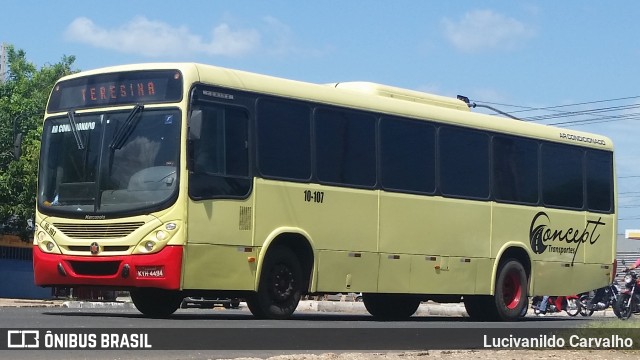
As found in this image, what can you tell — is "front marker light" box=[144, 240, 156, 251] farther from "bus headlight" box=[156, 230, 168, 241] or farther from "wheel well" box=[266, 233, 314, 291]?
"wheel well" box=[266, 233, 314, 291]

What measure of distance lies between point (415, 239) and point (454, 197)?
126 cm

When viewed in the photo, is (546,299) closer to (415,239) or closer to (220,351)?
(415,239)

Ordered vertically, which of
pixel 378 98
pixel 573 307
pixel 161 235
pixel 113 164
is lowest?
pixel 573 307

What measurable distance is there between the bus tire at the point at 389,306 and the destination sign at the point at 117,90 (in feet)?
23.0

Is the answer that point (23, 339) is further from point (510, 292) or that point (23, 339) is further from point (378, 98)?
point (510, 292)

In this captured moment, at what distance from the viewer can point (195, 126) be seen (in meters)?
16.4

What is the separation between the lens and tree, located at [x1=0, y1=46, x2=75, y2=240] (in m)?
56.6

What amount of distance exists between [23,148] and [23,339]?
48.2m

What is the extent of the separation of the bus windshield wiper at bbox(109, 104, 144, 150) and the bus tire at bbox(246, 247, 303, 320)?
2.53 metres

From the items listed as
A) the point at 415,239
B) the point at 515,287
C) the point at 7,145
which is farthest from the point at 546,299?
the point at 7,145

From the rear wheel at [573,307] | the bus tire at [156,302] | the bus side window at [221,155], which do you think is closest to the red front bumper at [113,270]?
the bus side window at [221,155]

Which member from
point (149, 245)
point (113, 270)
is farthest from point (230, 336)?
point (113, 270)

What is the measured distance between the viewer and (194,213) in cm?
1647

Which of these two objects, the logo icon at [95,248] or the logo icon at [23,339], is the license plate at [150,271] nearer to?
the logo icon at [95,248]
